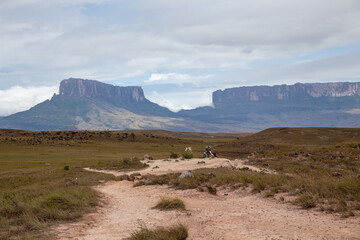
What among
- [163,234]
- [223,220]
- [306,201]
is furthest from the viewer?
[306,201]

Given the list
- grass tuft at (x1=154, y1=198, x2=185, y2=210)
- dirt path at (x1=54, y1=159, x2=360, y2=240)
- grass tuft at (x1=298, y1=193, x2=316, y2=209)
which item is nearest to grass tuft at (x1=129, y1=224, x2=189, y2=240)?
dirt path at (x1=54, y1=159, x2=360, y2=240)

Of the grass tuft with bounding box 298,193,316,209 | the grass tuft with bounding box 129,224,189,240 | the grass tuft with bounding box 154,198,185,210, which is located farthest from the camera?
the grass tuft with bounding box 154,198,185,210

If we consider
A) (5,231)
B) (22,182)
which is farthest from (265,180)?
(22,182)

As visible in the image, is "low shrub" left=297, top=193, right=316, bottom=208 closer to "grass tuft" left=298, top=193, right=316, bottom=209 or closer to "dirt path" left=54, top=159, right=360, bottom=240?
"grass tuft" left=298, top=193, right=316, bottom=209

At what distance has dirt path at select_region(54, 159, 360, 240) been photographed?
963cm

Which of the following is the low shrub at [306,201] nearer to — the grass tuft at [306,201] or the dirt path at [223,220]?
the grass tuft at [306,201]

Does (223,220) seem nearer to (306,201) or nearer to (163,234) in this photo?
A: (163,234)

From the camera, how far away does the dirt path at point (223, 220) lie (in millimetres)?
9633

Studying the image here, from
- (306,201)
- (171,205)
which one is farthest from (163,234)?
(306,201)

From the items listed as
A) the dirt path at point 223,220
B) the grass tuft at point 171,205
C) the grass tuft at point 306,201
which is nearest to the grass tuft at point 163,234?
the dirt path at point 223,220

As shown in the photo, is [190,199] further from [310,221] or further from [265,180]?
[310,221]

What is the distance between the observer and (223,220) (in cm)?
1143

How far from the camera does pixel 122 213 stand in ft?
45.1

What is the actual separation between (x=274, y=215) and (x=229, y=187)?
6.55 meters
